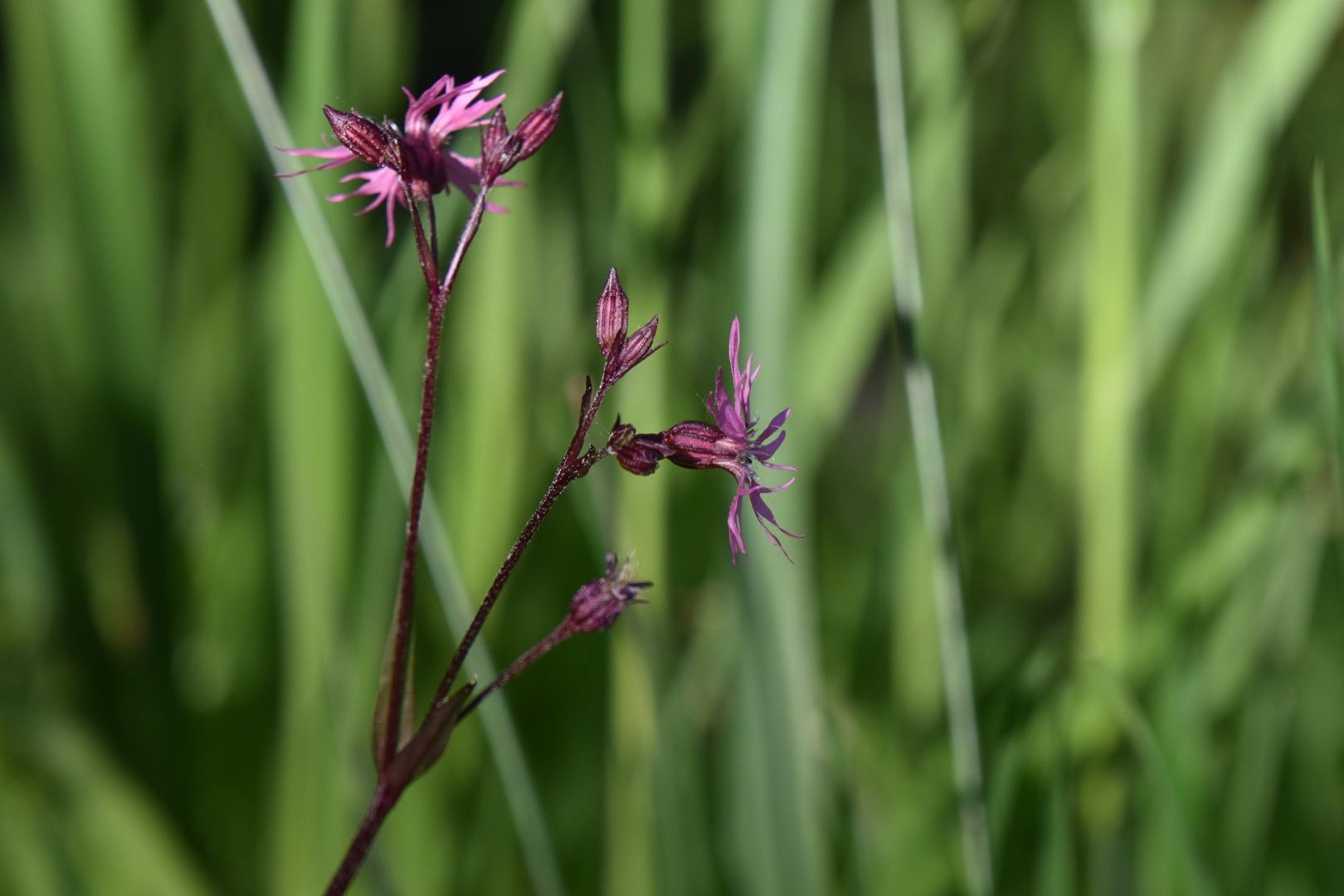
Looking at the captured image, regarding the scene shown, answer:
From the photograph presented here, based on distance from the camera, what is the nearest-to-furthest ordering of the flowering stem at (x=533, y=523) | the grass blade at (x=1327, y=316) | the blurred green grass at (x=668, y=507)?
the flowering stem at (x=533, y=523)
the grass blade at (x=1327, y=316)
the blurred green grass at (x=668, y=507)

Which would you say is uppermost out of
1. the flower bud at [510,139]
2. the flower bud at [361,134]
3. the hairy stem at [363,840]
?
the flower bud at [361,134]

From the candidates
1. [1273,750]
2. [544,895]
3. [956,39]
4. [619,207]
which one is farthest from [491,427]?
[1273,750]

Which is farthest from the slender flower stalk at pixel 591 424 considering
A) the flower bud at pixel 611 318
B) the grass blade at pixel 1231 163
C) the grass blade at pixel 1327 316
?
the grass blade at pixel 1231 163

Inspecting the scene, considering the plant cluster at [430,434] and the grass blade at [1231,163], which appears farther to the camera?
the grass blade at [1231,163]

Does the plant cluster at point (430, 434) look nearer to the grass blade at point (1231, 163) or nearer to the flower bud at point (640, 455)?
the flower bud at point (640, 455)

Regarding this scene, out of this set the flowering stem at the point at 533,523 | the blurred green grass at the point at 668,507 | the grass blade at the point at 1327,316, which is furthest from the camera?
the blurred green grass at the point at 668,507

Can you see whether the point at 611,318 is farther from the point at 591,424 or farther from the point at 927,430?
the point at 927,430
